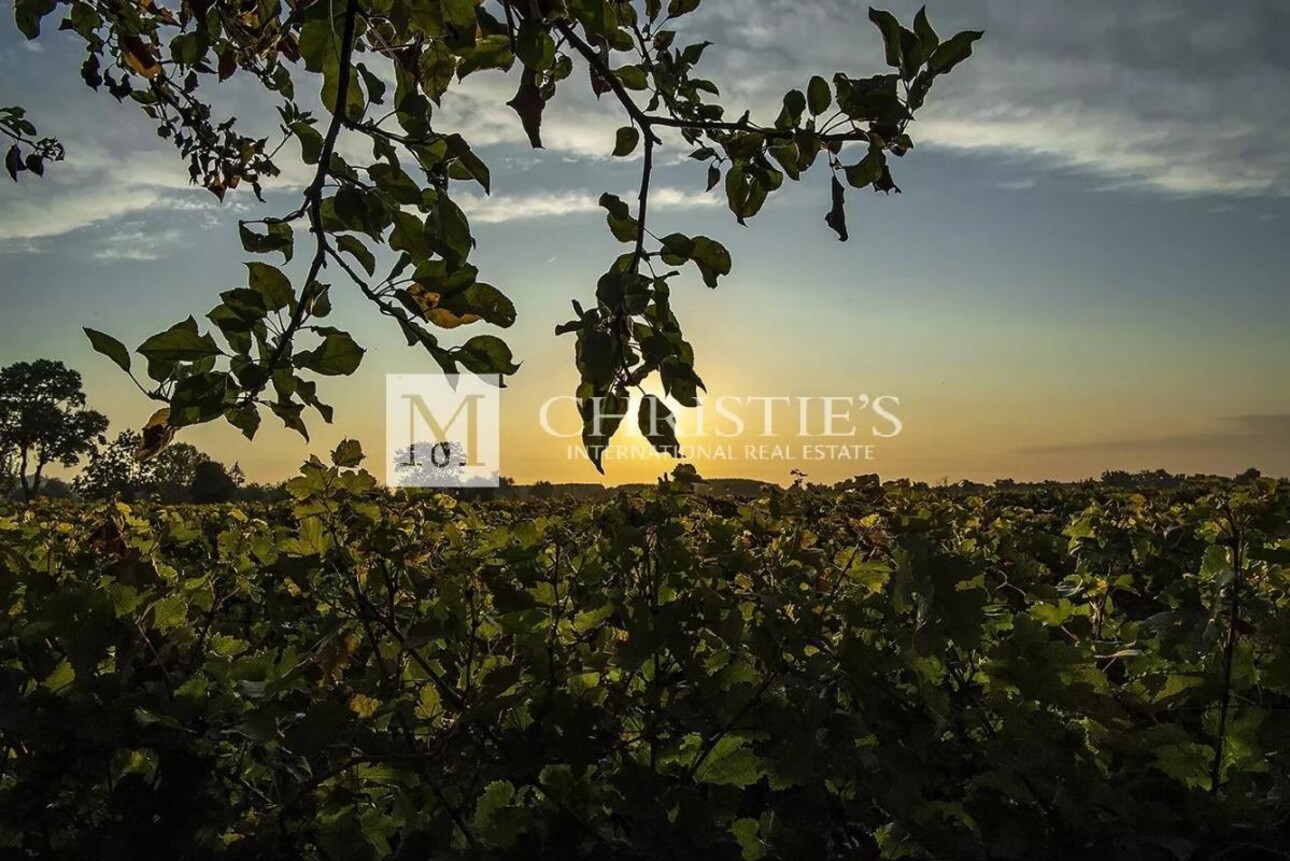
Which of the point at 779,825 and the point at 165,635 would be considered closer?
the point at 779,825

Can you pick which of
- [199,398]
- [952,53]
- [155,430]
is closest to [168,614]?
[155,430]

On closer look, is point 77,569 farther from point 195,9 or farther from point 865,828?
point 865,828

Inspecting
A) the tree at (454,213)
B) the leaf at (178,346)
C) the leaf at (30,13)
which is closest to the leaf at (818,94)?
the tree at (454,213)

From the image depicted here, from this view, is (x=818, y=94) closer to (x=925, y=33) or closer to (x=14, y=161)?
(x=925, y=33)

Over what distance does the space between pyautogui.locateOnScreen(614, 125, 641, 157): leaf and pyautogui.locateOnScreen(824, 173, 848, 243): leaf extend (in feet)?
1.64

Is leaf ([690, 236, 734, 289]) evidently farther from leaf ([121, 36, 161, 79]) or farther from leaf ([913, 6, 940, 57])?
leaf ([121, 36, 161, 79])

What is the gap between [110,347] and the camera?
67.6 inches

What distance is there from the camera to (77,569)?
250cm

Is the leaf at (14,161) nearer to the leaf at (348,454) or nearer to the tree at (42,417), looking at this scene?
the leaf at (348,454)

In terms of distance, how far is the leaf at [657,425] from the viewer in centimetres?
184

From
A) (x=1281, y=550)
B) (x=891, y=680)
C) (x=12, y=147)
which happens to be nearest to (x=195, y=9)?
(x=891, y=680)

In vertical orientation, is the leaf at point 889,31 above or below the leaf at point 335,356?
above

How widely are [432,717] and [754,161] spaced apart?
1.37m

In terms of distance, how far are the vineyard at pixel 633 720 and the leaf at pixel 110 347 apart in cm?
53
